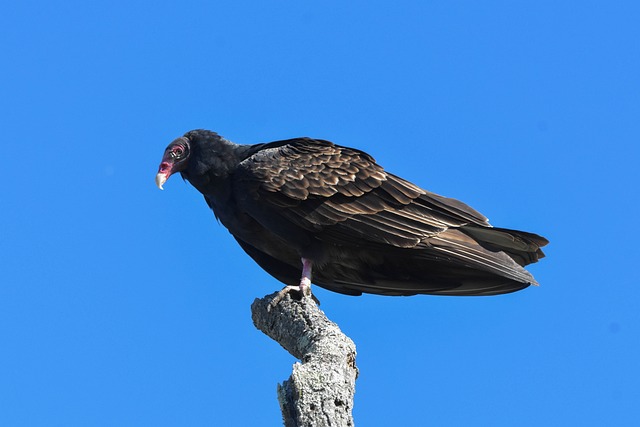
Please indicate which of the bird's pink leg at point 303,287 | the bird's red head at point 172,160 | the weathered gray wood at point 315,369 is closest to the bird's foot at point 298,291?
the bird's pink leg at point 303,287

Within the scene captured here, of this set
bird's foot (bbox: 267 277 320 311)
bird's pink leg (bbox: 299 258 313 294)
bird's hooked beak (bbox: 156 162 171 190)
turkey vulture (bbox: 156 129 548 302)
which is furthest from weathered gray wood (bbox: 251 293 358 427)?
bird's hooked beak (bbox: 156 162 171 190)

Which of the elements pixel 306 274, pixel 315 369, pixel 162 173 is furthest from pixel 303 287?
pixel 315 369

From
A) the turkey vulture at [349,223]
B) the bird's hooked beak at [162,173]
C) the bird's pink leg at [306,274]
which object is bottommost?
the bird's pink leg at [306,274]

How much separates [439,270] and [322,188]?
0.91 m

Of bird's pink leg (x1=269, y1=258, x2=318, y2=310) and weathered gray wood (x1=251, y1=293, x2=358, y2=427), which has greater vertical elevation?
bird's pink leg (x1=269, y1=258, x2=318, y2=310)

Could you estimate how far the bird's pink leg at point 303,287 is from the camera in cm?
553

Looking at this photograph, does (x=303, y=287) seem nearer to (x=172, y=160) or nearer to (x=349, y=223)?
(x=349, y=223)

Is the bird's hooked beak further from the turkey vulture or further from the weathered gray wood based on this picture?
the weathered gray wood

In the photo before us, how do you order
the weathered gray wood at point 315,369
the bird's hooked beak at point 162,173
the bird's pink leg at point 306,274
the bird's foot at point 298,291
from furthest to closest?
the bird's hooked beak at point 162,173 → the bird's pink leg at point 306,274 → the bird's foot at point 298,291 → the weathered gray wood at point 315,369

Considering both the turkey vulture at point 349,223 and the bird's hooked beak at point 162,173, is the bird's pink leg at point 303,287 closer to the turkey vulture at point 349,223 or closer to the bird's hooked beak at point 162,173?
the turkey vulture at point 349,223

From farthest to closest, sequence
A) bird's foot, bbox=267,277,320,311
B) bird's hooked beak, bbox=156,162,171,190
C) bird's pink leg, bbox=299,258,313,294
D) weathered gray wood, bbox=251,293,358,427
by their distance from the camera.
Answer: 1. bird's hooked beak, bbox=156,162,171,190
2. bird's pink leg, bbox=299,258,313,294
3. bird's foot, bbox=267,277,320,311
4. weathered gray wood, bbox=251,293,358,427

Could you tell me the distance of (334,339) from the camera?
4.50 meters

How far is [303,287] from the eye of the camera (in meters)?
5.92

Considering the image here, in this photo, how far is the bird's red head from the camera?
660cm
